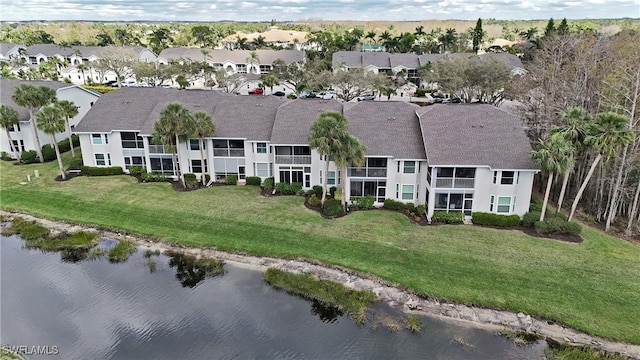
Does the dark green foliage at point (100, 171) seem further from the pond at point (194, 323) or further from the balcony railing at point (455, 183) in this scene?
the balcony railing at point (455, 183)

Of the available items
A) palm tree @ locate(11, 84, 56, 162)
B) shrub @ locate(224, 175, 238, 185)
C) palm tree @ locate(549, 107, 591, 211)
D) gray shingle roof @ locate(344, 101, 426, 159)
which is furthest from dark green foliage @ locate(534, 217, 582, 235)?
palm tree @ locate(11, 84, 56, 162)

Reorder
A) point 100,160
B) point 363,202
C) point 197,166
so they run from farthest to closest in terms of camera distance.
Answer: point 100,160, point 197,166, point 363,202

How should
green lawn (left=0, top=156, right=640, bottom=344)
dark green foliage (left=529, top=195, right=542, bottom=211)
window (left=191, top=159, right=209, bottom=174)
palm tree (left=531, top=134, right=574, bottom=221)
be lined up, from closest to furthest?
green lawn (left=0, top=156, right=640, bottom=344) → palm tree (left=531, top=134, right=574, bottom=221) → dark green foliage (left=529, top=195, right=542, bottom=211) → window (left=191, top=159, right=209, bottom=174)

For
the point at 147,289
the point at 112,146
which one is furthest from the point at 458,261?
the point at 112,146

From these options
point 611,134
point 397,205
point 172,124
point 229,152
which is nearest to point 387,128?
point 397,205

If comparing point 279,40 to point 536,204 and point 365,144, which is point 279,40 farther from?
→ point 536,204

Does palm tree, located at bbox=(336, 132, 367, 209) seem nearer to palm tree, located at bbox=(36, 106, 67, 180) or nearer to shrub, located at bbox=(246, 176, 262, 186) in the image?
shrub, located at bbox=(246, 176, 262, 186)
